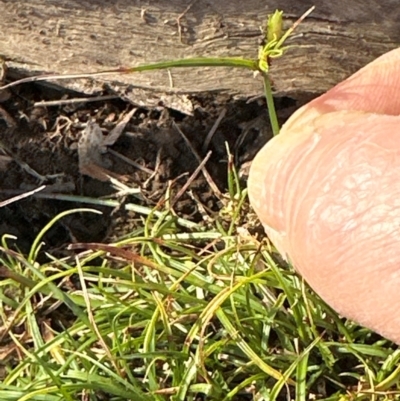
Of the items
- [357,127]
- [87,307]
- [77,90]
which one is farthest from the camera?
[77,90]

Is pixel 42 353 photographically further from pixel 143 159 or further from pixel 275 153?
pixel 275 153

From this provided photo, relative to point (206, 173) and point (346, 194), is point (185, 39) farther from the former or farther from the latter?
point (346, 194)

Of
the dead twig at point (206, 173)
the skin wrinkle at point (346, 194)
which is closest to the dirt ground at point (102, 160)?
the dead twig at point (206, 173)

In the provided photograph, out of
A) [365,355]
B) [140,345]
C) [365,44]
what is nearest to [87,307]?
[140,345]

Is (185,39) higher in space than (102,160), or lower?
higher


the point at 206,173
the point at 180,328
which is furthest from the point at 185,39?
the point at 180,328

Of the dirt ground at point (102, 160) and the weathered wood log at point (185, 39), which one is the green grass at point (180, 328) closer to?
the dirt ground at point (102, 160)

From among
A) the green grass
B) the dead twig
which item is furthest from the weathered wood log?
the green grass

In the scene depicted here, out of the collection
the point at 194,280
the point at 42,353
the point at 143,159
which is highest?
the point at 143,159
